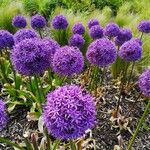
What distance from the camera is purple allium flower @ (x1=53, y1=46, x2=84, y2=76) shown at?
10.1 ft

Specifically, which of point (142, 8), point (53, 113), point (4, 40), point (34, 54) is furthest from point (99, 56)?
point (142, 8)

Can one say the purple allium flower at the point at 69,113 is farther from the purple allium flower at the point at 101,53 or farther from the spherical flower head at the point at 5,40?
the spherical flower head at the point at 5,40

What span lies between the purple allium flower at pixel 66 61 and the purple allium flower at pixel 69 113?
80 centimetres

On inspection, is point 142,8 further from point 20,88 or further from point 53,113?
point 53,113

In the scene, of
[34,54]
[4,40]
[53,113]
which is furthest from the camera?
[4,40]

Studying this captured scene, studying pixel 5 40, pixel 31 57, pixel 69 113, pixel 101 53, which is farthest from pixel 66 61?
pixel 5 40

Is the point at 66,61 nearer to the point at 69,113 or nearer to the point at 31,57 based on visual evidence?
the point at 31,57

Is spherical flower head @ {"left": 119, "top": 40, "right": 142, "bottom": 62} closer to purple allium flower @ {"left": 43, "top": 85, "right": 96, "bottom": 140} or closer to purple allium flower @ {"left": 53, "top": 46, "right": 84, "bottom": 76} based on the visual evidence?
purple allium flower @ {"left": 53, "top": 46, "right": 84, "bottom": 76}

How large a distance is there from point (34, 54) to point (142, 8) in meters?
7.04

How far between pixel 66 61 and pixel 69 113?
1.00m

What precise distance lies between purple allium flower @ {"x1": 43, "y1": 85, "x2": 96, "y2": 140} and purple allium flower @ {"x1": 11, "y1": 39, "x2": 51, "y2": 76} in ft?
2.57

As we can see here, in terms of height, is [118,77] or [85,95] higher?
[85,95]

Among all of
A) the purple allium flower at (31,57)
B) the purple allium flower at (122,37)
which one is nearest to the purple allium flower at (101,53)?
the purple allium flower at (31,57)

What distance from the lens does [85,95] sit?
7.61 ft
